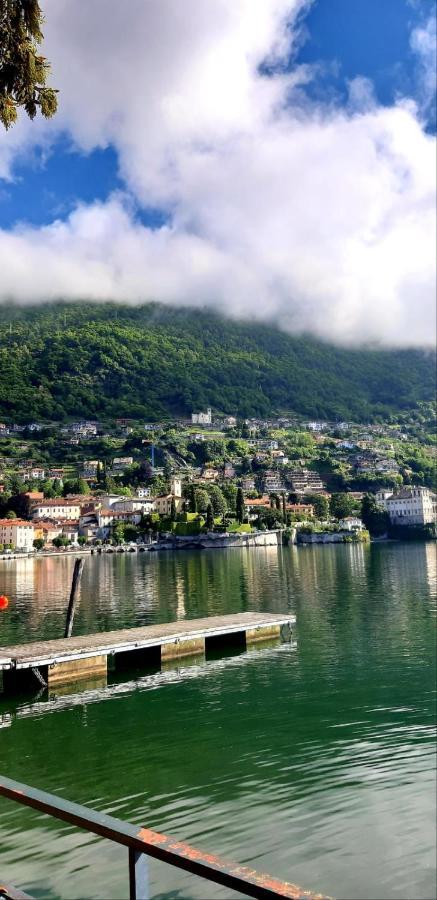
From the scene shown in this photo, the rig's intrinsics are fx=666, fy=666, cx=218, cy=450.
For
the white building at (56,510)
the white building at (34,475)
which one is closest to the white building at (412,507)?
A: the white building at (56,510)

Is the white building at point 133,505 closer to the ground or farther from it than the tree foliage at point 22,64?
closer to the ground

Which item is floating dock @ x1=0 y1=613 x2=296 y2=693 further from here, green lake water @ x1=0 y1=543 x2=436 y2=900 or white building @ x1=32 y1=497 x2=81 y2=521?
white building @ x1=32 y1=497 x2=81 y2=521

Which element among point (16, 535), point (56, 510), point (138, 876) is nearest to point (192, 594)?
point (138, 876)

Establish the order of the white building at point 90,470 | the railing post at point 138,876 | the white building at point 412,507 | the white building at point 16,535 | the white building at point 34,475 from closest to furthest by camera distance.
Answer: the railing post at point 138,876, the white building at point 16,535, the white building at point 412,507, the white building at point 34,475, the white building at point 90,470

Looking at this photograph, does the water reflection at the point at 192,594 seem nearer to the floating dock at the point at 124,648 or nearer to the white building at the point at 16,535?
the floating dock at the point at 124,648

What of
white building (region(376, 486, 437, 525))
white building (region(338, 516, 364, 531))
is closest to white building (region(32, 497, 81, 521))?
white building (region(338, 516, 364, 531))

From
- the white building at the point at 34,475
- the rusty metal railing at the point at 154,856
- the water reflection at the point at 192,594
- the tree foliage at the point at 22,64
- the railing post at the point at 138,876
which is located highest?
the white building at the point at 34,475
